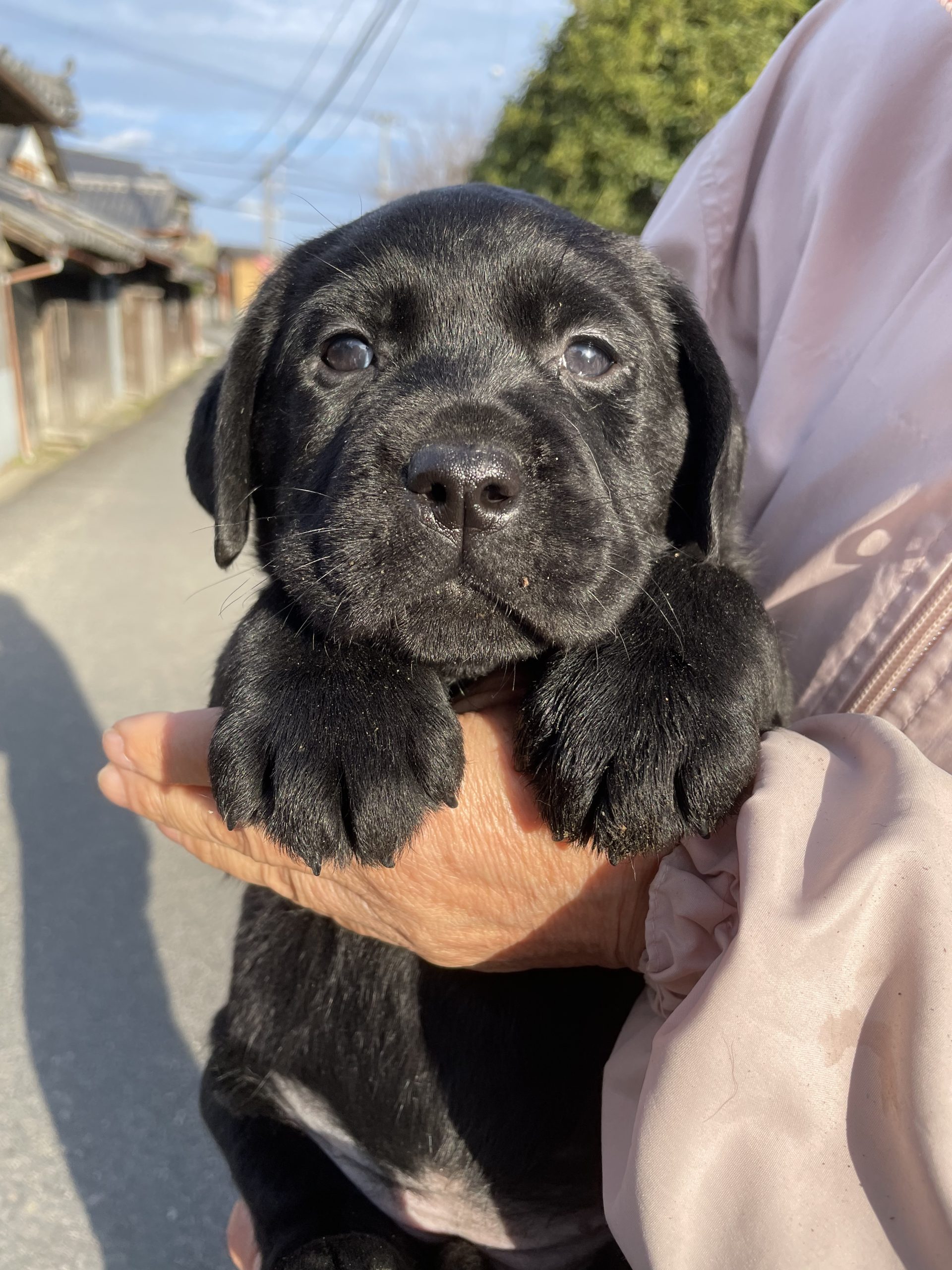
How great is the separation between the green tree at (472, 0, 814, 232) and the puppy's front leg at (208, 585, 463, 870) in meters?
5.69

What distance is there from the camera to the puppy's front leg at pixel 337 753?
4.45 feet

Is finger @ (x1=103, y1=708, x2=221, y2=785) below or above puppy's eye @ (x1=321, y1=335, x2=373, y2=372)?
below

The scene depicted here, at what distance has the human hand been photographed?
151cm

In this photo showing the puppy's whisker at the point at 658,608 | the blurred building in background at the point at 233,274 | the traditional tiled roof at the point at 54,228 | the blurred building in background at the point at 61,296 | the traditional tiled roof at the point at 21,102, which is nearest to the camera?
the puppy's whisker at the point at 658,608

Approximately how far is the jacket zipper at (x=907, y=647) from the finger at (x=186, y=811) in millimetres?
896

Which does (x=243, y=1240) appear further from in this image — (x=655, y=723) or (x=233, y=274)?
(x=233, y=274)

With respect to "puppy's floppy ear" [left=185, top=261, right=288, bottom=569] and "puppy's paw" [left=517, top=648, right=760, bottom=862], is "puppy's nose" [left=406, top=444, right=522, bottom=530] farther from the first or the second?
"puppy's floppy ear" [left=185, top=261, right=288, bottom=569]

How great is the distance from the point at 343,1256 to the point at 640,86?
7.00 m

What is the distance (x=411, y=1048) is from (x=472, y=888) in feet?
1.08

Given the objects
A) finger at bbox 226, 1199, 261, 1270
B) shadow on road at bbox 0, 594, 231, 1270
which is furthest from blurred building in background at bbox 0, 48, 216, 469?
finger at bbox 226, 1199, 261, 1270

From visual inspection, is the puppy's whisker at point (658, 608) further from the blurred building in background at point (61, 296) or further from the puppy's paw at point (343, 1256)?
the blurred building in background at point (61, 296)

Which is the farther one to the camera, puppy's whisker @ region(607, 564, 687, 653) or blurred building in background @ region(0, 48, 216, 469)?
blurred building in background @ region(0, 48, 216, 469)

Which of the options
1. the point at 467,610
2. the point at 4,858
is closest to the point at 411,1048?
the point at 467,610

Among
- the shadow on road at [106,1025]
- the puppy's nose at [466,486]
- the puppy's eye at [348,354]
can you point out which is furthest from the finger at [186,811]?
the shadow on road at [106,1025]
